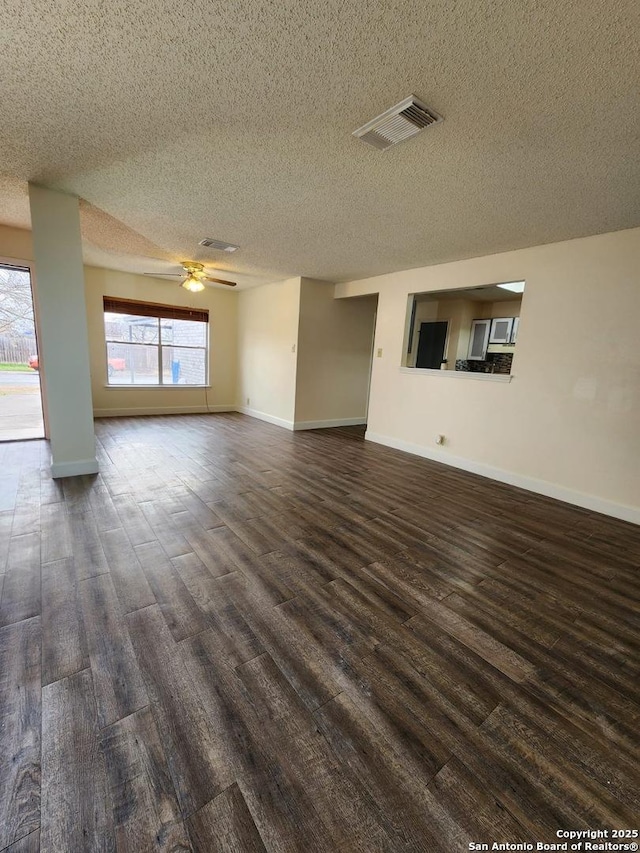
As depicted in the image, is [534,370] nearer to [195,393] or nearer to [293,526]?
[293,526]

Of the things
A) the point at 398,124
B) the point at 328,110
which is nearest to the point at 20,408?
the point at 328,110

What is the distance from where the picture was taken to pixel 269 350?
6781 millimetres

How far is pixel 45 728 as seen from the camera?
1214 millimetres

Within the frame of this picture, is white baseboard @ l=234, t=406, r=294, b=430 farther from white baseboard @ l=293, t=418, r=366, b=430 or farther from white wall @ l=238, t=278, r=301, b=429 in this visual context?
white baseboard @ l=293, t=418, r=366, b=430

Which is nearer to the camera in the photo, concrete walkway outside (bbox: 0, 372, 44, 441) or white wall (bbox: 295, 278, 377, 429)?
concrete walkway outside (bbox: 0, 372, 44, 441)

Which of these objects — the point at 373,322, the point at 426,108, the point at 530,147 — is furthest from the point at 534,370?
the point at 373,322

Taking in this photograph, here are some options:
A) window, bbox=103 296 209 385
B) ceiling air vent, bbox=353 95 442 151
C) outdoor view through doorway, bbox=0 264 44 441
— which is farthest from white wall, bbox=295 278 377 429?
ceiling air vent, bbox=353 95 442 151

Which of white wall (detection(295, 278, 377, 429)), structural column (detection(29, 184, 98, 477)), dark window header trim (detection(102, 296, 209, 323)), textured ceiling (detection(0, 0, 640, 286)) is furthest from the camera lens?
dark window header trim (detection(102, 296, 209, 323))

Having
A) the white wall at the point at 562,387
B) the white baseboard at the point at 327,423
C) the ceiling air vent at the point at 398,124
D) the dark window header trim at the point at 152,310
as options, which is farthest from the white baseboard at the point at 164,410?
the ceiling air vent at the point at 398,124

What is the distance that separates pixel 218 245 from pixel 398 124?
3.12 metres

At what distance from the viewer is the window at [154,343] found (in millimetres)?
6484

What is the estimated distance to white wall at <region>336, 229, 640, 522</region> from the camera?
10.8ft

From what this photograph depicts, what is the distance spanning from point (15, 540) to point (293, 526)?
190 centimetres

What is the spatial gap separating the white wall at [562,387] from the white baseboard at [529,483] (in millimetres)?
11
